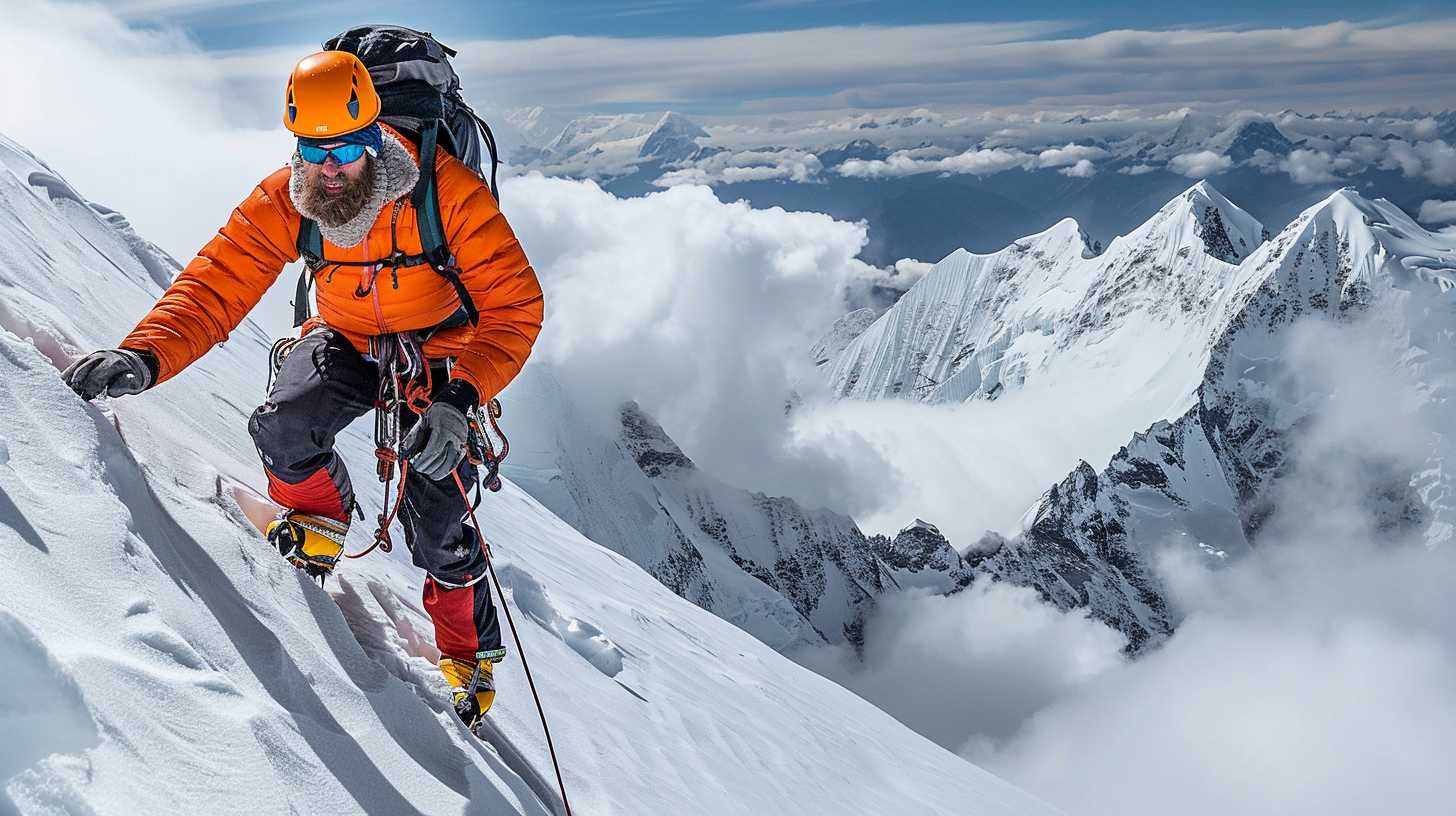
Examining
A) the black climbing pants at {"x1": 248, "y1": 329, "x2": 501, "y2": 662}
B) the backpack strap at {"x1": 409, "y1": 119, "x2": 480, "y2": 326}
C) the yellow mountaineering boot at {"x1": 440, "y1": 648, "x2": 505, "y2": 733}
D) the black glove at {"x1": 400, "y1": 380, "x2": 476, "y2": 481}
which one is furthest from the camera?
the yellow mountaineering boot at {"x1": 440, "y1": 648, "x2": 505, "y2": 733}

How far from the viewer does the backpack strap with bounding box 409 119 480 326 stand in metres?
4.02

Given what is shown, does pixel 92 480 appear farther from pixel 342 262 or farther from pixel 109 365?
pixel 342 262

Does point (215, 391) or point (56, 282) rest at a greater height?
point (56, 282)

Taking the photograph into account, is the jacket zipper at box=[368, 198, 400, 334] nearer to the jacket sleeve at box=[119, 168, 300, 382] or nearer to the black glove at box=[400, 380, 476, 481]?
the jacket sleeve at box=[119, 168, 300, 382]

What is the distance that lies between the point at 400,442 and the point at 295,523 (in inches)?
30.8

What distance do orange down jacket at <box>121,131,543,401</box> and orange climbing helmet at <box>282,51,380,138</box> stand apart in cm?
39

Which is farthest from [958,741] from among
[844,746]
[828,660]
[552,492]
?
[844,746]

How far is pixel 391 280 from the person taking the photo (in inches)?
163

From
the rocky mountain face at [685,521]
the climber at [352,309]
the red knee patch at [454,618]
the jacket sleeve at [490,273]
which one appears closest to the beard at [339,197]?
the climber at [352,309]

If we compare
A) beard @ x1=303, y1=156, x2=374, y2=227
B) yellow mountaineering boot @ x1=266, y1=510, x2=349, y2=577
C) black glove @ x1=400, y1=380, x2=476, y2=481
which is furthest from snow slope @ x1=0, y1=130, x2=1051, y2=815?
beard @ x1=303, y1=156, x2=374, y2=227

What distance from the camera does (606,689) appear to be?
7715 mm

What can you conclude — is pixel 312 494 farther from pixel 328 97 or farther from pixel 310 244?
pixel 328 97

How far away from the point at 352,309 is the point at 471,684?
194 cm

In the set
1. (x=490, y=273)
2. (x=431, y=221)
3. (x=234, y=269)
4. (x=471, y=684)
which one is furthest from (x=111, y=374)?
(x=471, y=684)
